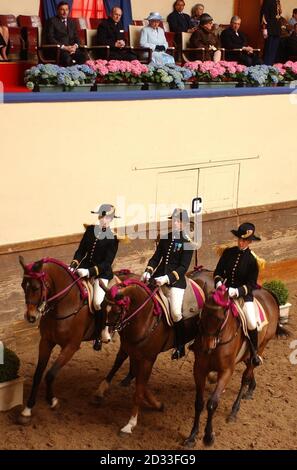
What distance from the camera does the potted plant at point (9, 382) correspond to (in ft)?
24.3

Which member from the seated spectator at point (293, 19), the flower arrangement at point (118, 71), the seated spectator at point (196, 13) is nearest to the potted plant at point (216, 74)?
the flower arrangement at point (118, 71)

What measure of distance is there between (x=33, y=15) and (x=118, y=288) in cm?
827

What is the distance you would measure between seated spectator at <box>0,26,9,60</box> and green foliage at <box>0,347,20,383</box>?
5.70 metres

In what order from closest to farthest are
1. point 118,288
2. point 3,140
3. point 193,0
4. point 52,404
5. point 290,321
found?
point 118,288 < point 52,404 < point 3,140 < point 290,321 < point 193,0

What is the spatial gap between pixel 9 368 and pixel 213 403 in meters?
2.09

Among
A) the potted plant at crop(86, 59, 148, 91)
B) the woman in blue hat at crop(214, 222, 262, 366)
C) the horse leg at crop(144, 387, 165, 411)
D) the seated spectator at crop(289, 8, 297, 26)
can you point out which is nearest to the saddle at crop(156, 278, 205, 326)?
the woman in blue hat at crop(214, 222, 262, 366)

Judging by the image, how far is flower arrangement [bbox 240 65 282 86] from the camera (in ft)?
39.0

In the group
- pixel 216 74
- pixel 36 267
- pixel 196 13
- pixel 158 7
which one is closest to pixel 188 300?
pixel 36 267

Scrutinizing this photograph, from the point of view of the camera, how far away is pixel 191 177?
36.4 feet

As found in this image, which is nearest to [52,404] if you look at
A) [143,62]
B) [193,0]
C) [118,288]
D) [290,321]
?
[118,288]

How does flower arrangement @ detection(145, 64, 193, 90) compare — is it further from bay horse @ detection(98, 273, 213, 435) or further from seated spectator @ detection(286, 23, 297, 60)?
bay horse @ detection(98, 273, 213, 435)

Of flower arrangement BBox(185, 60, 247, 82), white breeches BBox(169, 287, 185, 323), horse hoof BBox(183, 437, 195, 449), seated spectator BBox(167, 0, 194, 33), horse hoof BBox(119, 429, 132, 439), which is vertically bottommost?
horse hoof BBox(119, 429, 132, 439)

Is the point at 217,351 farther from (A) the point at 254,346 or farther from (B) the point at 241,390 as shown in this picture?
(B) the point at 241,390

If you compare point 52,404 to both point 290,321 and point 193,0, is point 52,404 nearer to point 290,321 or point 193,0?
point 290,321
